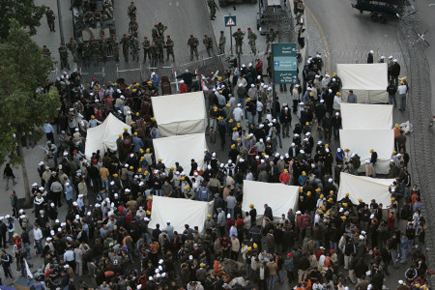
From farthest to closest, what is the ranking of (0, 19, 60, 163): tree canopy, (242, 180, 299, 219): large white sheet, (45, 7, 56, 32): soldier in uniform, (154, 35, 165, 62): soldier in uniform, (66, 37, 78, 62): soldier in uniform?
(45, 7, 56, 32): soldier in uniform
(154, 35, 165, 62): soldier in uniform
(66, 37, 78, 62): soldier in uniform
(0, 19, 60, 163): tree canopy
(242, 180, 299, 219): large white sheet

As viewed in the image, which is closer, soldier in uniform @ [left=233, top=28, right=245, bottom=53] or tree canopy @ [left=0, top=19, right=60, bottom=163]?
tree canopy @ [left=0, top=19, right=60, bottom=163]

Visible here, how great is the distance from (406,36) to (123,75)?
14133 mm

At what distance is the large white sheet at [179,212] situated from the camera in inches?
1374

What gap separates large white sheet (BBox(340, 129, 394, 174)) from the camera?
126 feet

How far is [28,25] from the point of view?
46.6m

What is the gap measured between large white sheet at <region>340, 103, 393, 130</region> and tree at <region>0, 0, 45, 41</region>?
16.3m

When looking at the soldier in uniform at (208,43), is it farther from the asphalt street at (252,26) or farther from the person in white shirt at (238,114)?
the person in white shirt at (238,114)

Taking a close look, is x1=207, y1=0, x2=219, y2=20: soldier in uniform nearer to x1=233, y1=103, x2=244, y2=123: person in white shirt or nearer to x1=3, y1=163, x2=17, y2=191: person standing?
x1=233, y1=103, x2=244, y2=123: person in white shirt

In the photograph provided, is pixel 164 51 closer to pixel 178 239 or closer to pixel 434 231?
pixel 178 239

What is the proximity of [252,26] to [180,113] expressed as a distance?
39.4ft

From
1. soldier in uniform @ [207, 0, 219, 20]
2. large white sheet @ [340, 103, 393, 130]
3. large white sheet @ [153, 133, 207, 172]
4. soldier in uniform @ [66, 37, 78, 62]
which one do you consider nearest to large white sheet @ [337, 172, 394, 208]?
large white sheet @ [340, 103, 393, 130]

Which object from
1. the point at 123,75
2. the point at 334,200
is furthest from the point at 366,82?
the point at 123,75

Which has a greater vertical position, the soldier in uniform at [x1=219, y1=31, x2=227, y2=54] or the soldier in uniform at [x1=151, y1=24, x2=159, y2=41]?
the soldier in uniform at [x1=151, y1=24, x2=159, y2=41]

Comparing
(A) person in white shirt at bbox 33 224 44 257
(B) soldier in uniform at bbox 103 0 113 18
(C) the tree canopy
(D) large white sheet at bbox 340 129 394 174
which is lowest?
(A) person in white shirt at bbox 33 224 44 257
